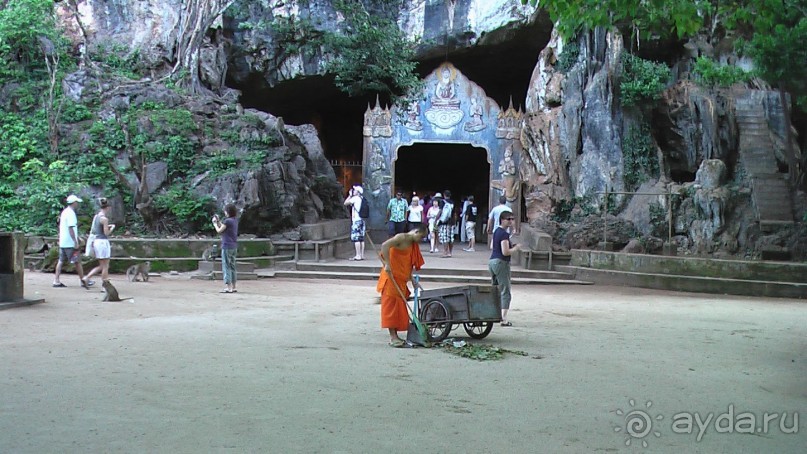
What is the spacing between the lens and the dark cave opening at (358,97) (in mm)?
25281

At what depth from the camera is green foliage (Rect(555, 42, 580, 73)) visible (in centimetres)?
2211

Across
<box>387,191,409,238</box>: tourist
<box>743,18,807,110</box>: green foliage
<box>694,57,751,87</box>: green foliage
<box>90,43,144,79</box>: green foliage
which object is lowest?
<box>387,191,409,238</box>: tourist

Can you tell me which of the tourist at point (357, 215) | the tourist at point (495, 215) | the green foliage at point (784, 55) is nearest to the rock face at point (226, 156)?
the tourist at point (357, 215)

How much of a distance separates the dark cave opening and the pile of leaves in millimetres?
17789

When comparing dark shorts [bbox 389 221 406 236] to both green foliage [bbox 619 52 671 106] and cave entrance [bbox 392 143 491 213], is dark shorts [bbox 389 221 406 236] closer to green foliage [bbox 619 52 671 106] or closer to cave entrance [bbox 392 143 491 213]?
green foliage [bbox 619 52 671 106]

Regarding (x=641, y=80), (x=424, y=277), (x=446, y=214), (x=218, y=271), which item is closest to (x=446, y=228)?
(x=446, y=214)

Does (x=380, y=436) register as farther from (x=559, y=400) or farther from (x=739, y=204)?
(x=739, y=204)

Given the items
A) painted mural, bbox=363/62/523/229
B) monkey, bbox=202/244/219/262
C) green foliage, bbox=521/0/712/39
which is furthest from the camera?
painted mural, bbox=363/62/523/229

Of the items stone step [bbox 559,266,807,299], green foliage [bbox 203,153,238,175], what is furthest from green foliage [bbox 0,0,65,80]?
stone step [bbox 559,266,807,299]

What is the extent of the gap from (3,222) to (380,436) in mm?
14905

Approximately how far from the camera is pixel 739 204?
18031mm

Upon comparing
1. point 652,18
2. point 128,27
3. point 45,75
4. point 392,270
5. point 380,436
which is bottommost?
point 380,436

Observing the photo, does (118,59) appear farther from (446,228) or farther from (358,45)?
(446,228)

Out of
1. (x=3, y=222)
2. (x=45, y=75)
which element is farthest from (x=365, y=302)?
(x=45, y=75)
